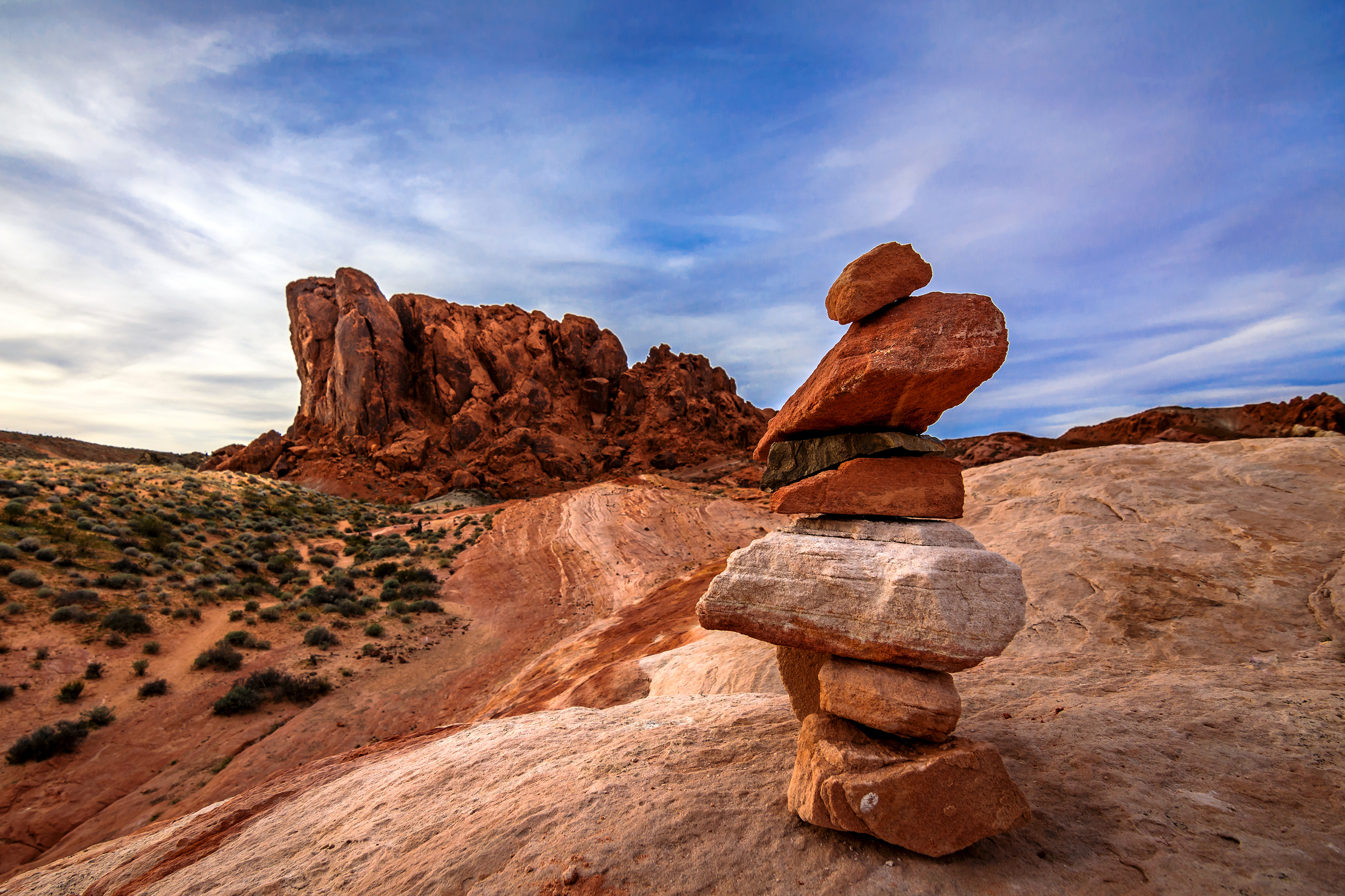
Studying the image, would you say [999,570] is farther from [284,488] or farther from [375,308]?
[375,308]

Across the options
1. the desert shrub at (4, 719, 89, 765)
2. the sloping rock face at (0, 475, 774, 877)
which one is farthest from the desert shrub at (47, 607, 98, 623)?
the desert shrub at (4, 719, 89, 765)

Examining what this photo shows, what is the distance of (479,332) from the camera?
7062 centimetres

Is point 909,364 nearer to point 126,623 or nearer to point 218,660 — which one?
point 218,660

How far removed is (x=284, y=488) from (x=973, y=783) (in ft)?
163

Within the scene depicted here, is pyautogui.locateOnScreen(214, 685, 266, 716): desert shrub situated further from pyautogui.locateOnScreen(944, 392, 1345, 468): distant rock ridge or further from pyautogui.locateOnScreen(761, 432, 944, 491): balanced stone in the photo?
pyautogui.locateOnScreen(944, 392, 1345, 468): distant rock ridge

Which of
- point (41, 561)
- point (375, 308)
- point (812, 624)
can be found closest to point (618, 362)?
point (375, 308)

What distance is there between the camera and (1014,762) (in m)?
4.90

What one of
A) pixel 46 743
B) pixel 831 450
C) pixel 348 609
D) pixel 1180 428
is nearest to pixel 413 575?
pixel 348 609

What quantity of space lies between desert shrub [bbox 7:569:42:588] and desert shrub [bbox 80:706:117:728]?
23.6 ft

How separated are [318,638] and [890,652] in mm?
18560

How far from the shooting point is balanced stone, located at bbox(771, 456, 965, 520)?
216 inches

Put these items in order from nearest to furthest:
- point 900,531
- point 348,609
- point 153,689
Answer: point 900,531 → point 153,689 → point 348,609

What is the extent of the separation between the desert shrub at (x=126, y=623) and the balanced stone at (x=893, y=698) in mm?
20310

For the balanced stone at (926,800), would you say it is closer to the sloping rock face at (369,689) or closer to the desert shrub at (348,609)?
the sloping rock face at (369,689)
